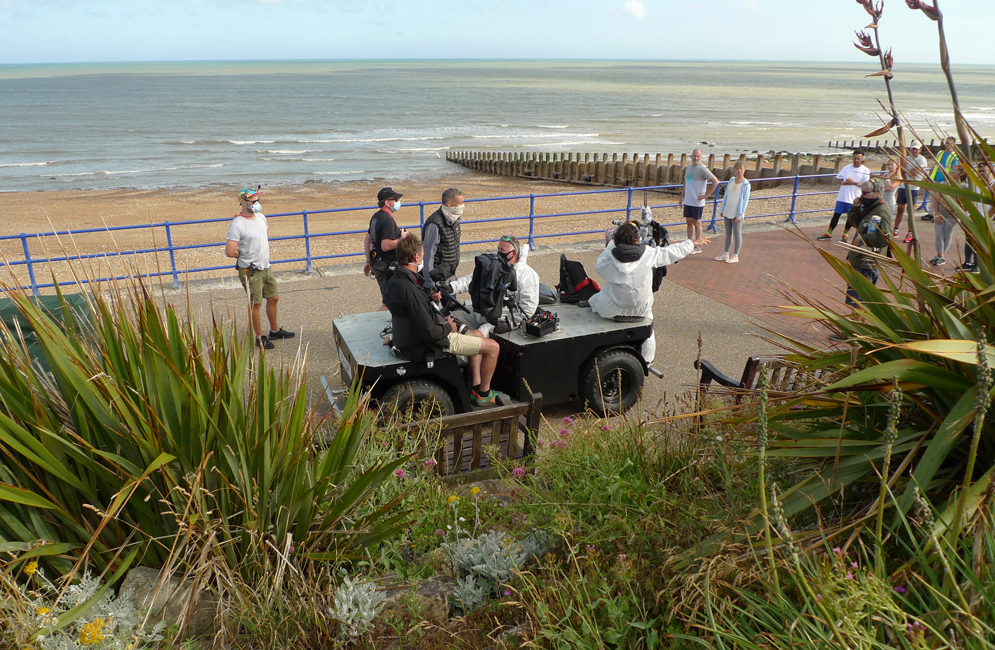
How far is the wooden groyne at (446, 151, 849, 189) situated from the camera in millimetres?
31109

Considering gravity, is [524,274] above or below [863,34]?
below

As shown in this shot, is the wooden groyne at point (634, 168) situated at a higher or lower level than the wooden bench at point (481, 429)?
lower

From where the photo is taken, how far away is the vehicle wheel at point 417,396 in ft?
17.3

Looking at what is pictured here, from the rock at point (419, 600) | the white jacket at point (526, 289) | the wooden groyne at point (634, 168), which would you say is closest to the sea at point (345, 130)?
the wooden groyne at point (634, 168)

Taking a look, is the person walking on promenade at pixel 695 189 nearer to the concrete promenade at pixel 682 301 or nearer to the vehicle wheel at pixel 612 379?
the concrete promenade at pixel 682 301

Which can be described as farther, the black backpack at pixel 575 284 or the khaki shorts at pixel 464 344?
the black backpack at pixel 575 284

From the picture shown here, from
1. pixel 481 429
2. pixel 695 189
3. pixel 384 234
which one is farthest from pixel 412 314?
pixel 695 189

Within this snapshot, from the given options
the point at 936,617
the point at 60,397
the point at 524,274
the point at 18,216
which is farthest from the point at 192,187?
the point at 936,617

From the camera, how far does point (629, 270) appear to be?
5883 millimetres

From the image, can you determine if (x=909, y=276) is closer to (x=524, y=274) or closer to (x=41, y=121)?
(x=524, y=274)

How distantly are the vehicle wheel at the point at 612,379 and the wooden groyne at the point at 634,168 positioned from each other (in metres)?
24.9

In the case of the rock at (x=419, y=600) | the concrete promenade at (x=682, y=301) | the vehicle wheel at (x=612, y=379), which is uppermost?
the rock at (x=419, y=600)

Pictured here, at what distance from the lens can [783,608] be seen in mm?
2066

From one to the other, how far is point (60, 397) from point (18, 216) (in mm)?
24186
